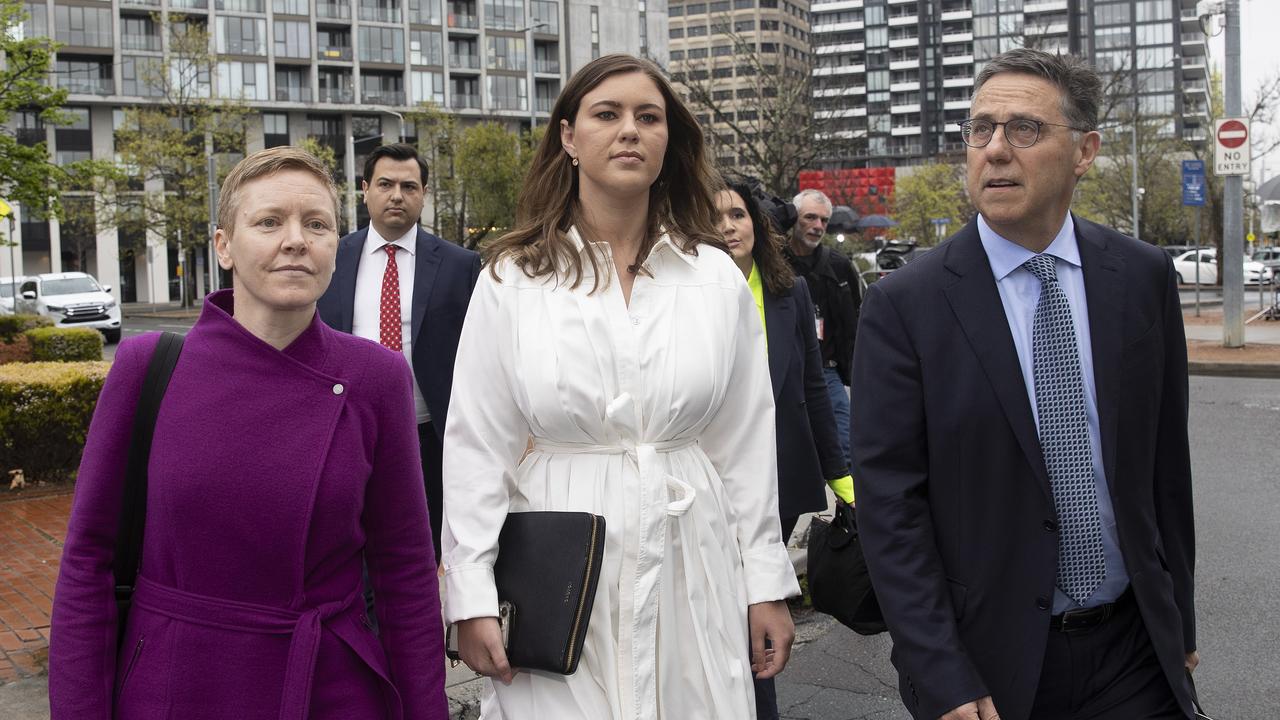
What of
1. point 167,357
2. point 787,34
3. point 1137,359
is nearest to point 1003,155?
point 1137,359

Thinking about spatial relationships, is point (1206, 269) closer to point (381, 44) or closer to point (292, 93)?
point (381, 44)

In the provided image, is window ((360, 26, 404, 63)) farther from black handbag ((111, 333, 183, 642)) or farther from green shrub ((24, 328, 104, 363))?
black handbag ((111, 333, 183, 642))

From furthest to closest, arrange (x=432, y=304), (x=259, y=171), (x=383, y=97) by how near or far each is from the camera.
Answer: (x=383, y=97) < (x=432, y=304) < (x=259, y=171)

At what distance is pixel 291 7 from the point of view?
259 ft

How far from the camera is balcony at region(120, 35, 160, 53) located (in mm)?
73875

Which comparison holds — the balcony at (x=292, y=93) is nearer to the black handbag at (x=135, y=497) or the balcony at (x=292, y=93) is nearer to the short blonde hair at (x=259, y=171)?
the short blonde hair at (x=259, y=171)

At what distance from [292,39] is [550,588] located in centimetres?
8190

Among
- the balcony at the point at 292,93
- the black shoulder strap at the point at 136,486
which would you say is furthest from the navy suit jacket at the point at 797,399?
the balcony at the point at 292,93

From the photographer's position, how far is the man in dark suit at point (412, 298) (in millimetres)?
4848

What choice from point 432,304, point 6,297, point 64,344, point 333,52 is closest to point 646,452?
point 432,304

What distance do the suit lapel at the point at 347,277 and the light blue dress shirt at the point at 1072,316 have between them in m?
2.92

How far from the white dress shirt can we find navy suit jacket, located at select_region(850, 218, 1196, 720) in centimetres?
266

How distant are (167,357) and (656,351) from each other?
3.29ft

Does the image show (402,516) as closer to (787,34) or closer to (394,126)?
(394,126)
